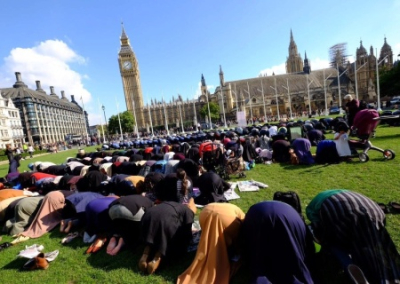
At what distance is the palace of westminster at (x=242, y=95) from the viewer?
209ft

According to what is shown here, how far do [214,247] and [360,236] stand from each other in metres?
1.89

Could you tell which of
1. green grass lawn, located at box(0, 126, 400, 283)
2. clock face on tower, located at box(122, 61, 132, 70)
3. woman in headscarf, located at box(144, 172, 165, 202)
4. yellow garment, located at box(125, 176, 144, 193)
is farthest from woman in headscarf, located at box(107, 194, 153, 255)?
clock face on tower, located at box(122, 61, 132, 70)

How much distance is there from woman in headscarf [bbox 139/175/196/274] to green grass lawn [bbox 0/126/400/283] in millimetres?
194

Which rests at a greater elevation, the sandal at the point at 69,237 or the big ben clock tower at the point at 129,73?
the big ben clock tower at the point at 129,73

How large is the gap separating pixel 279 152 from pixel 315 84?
77855mm

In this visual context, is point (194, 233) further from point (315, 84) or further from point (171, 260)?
point (315, 84)

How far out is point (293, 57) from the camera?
97312mm

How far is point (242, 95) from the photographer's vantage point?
75.2 metres


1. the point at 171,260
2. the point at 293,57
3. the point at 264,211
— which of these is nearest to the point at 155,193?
the point at 171,260

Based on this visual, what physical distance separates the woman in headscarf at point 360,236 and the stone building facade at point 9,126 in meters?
67.3

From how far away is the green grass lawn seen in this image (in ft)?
11.8

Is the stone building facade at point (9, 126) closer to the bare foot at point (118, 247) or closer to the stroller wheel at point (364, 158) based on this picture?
the bare foot at point (118, 247)

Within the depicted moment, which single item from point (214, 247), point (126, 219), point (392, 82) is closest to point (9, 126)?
point (126, 219)

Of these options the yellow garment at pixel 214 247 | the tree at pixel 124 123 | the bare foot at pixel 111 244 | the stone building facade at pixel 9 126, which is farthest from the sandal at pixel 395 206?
the tree at pixel 124 123
